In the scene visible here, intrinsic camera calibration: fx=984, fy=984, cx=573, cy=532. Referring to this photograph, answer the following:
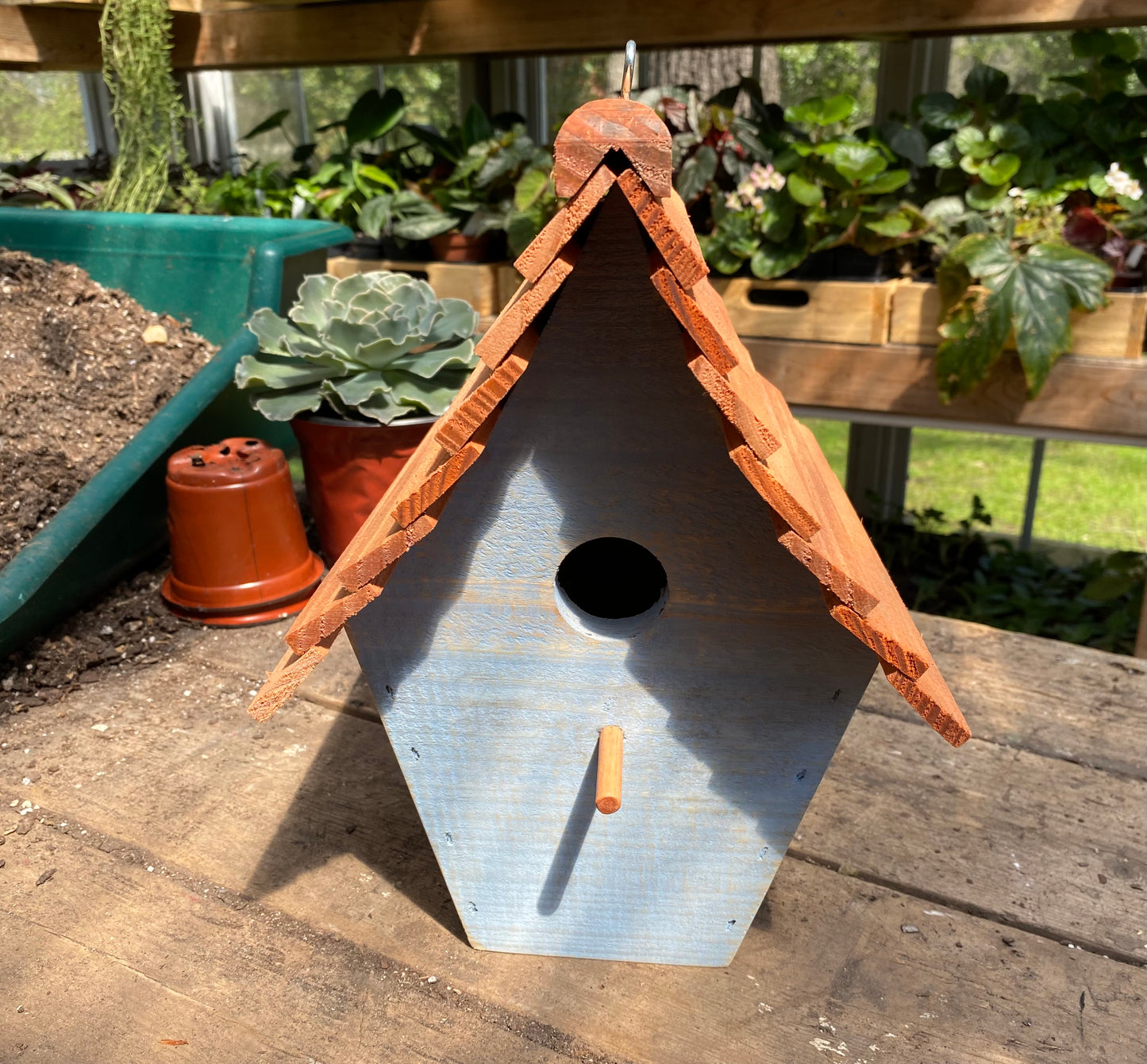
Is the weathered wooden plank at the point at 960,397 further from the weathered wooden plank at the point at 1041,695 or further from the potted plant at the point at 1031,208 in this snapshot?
the weathered wooden plank at the point at 1041,695

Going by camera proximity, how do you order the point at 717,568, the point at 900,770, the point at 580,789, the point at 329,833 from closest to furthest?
the point at 717,568 < the point at 580,789 < the point at 329,833 < the point at 900,770

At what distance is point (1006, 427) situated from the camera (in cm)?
191

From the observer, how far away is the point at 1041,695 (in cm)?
133

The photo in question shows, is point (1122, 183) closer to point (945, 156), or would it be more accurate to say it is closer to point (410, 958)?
point (945, 156)

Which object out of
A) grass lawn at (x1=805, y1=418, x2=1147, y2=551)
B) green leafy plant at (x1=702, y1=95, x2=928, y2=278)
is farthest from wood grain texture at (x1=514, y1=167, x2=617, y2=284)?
grass lawn at (x1=805, y1=418, x2=1147, y2=551)

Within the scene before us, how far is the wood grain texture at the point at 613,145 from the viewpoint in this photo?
603 mm

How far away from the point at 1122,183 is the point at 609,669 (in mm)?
1701

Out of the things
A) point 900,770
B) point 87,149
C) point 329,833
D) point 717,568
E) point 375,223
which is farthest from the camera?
point 87,149

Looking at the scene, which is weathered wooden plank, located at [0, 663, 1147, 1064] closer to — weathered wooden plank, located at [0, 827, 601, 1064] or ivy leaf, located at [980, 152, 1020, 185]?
weathered wooden plank, located at [0, 827, 601, 1064]

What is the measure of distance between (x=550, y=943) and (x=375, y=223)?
1862 mm

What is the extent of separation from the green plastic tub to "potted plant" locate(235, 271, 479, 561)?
11cm

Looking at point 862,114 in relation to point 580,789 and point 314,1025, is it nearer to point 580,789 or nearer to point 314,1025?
point 580,789

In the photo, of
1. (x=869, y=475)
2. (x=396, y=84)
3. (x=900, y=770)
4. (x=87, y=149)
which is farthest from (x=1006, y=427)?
(x=87, y=149)

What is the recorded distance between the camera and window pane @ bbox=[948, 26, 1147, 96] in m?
2.57
